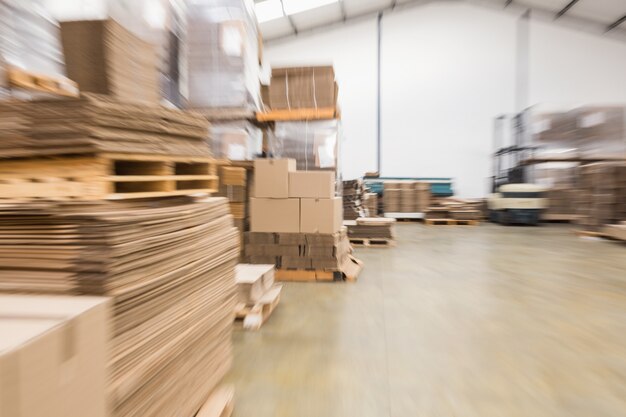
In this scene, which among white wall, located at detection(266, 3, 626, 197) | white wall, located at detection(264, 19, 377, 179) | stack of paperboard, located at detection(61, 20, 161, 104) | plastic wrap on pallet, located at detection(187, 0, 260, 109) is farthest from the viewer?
white wall, located at detection(264, 19, 377, 179)

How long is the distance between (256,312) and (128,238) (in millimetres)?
1731

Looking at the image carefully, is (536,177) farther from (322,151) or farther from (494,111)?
(322,151)

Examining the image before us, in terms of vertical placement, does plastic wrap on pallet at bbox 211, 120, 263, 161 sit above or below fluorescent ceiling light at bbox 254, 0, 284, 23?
below

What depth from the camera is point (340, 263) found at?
412cm

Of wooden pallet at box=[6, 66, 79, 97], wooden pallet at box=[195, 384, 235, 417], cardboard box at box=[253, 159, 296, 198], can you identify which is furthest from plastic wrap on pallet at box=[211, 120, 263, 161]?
wooden pallet at box=[195, 384, 235, 417]

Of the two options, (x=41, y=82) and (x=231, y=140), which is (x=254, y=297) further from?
(x=231, y=140)

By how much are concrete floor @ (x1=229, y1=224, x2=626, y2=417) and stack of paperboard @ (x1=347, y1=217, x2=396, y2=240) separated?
2211 millimetres

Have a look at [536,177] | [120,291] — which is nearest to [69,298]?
[120,291]

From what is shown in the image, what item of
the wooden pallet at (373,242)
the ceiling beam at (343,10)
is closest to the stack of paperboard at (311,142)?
the wooden pallet at (373,242)

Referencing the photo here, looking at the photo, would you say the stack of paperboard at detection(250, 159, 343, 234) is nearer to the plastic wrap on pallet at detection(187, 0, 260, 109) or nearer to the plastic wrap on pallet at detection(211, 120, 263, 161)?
the plastic wrap on pallet at detection(211, 120, 263, 161)

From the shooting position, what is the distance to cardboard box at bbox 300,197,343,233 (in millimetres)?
4012

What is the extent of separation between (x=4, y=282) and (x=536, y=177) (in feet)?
41.8

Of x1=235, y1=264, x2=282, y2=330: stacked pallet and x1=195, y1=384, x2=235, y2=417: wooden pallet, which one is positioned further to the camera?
x1=235, y1=264, x2=282, y2=330: stacked pallet

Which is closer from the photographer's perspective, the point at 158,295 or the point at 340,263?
the point at 158,295
